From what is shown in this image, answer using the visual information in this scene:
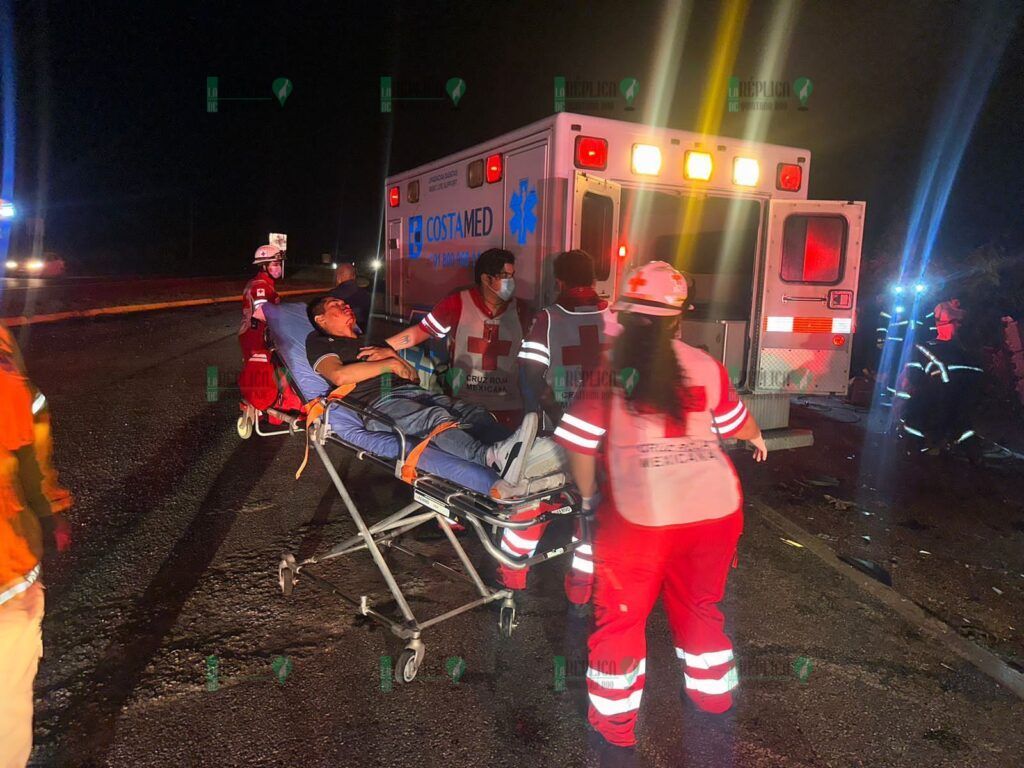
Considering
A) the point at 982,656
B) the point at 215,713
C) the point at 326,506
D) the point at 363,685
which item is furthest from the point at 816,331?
the point at 215,713

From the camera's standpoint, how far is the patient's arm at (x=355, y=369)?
3.47 metres

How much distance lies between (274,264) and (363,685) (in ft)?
14.4

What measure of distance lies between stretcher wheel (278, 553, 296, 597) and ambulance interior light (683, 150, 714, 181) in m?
3.78

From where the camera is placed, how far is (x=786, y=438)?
5.97 m

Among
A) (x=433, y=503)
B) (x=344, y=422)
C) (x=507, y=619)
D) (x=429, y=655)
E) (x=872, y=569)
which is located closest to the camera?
(x=433, y=503)

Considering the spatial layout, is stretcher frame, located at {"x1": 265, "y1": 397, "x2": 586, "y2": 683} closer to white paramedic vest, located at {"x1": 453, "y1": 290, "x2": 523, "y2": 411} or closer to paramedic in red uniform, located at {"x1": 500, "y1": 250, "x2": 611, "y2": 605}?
paramedic in red uniform, located at {"x1": 500, "y1": 250, "x2": 611, "y2": 605}

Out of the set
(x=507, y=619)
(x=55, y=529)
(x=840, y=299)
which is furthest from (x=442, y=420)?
(x=840, y=299)

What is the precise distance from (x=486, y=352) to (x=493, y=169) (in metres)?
1.82

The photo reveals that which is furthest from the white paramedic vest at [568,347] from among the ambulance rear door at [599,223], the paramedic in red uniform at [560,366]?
the ambulance rear door at [599,223]

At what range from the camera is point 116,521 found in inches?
177

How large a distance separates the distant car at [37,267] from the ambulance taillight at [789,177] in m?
30.7

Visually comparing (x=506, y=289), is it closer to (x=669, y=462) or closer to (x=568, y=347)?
(x=568, y=347)

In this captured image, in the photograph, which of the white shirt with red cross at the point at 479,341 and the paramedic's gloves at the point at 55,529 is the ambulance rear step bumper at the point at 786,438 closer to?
the white shirt with red cross at the point at 479,341

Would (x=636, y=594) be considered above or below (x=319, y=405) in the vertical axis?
below
